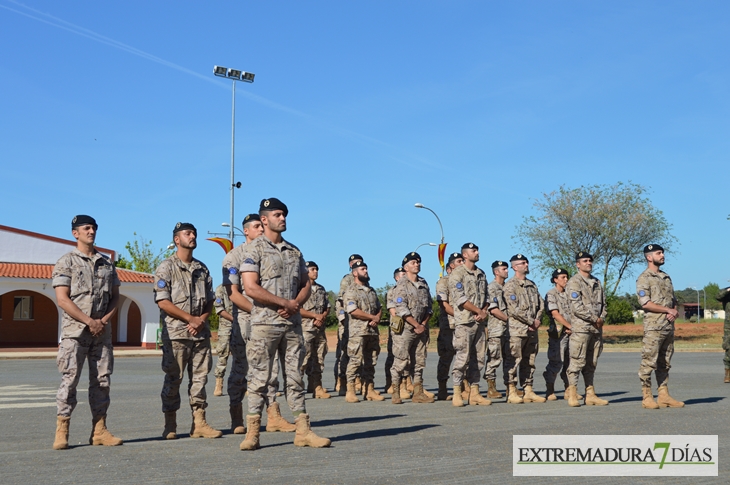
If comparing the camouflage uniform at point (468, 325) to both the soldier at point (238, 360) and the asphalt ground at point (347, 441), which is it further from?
the soldier at point (238, 360)

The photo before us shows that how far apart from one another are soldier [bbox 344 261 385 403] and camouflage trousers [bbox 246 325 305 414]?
4.91 metres

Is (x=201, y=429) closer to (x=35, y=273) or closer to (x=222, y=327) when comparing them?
(x=222, y=327)

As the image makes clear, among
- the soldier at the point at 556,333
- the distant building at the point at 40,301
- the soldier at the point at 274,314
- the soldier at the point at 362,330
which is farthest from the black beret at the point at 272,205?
the distant building at the point at 40,301

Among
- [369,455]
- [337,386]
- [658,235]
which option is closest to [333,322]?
[658,235]

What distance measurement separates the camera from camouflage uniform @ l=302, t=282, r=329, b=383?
13453mm

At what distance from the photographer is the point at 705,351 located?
111 feet

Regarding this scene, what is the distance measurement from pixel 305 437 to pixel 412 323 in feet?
15.9

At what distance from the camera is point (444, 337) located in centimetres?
1375

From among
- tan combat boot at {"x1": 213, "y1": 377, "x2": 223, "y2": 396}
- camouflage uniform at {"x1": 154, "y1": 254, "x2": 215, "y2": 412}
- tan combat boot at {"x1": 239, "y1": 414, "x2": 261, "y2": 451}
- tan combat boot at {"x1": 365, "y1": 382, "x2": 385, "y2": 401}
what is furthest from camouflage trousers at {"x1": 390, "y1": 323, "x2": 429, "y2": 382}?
tan combat boot at {"x1": 239, "y1": 414, "x2": 261, "y2": 451}

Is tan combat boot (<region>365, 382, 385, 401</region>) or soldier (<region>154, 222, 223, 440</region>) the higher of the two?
soldier (<region>154, 222, 223, 440</region>)

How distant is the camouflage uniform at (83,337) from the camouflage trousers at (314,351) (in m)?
5.33

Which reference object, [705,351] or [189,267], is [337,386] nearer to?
[189,267]

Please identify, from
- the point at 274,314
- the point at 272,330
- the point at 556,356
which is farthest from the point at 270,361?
the point at 556,356

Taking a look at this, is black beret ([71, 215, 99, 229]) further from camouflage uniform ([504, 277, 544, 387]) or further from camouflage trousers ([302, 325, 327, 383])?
camouflage uniform ([504, 277, 544, 387])
